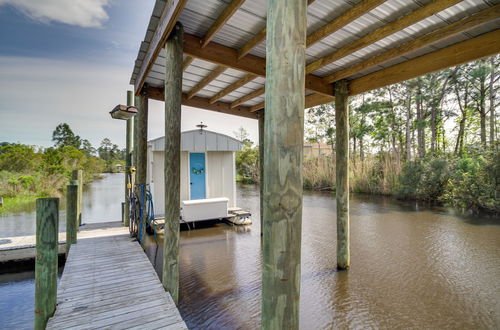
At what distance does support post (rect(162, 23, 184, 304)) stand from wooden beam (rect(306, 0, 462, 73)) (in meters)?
1.76

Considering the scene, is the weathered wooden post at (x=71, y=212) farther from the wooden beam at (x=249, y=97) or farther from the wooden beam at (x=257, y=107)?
the wooden beam at (x=257, y=107)

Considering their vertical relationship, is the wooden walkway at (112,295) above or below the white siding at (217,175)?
below

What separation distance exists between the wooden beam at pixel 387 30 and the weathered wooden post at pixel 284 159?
6.03 feet

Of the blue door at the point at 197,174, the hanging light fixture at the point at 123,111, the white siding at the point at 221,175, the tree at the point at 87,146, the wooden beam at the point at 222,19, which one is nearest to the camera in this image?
the wooden beam at the point at 222,19

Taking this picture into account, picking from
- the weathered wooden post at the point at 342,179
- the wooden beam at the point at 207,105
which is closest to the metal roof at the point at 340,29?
the weathered wooden post at the point at 342,179

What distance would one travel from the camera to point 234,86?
4324 mm

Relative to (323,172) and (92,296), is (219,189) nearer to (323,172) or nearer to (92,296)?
(92,296)

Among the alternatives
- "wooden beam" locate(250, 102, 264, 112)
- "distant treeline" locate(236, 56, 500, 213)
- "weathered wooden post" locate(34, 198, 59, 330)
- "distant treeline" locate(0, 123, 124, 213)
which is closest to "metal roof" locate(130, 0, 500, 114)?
"wooden beam" locate(250, 102, 264, 112)

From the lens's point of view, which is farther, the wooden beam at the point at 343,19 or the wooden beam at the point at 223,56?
the wooden beam at the point at 223,56

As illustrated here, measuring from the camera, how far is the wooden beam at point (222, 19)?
222 centimetres

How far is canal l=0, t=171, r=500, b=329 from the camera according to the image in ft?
8.89

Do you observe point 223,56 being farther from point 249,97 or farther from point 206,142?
point 206,142

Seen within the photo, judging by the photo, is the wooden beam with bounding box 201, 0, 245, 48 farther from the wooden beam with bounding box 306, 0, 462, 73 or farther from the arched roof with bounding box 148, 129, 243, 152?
the arched roof with bounding box 148, 129, 243, 152

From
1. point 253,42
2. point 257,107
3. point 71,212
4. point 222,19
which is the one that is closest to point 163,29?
point 222,19
